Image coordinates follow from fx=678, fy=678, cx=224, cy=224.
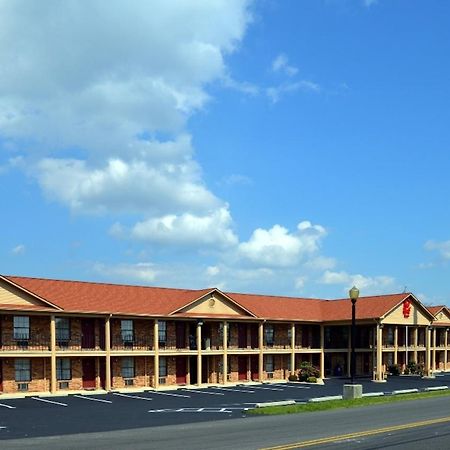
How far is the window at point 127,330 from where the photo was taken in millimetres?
45228

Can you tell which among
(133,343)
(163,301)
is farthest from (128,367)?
(163,301)

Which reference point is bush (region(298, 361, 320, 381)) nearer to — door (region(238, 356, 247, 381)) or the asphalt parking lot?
the asphalt parking lot

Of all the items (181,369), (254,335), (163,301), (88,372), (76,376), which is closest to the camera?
(76,376)

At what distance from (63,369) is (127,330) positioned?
505cm

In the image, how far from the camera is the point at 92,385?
43469mm

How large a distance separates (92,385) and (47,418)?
1675 cm

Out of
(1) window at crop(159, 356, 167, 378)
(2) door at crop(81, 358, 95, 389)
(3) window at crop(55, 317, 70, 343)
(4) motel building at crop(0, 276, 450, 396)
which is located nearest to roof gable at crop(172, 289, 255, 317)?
(4) motel building at crop(0, 276, 450, 396)

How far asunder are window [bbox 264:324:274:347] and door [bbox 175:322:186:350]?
8.34 meters

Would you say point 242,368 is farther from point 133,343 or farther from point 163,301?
point 133,343

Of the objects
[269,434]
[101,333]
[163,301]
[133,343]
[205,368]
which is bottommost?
[205,368]

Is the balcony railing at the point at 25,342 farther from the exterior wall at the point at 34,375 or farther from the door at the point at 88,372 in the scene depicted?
the door at the point at 88,372

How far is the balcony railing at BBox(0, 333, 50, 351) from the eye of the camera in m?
39.7

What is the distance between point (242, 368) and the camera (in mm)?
52438

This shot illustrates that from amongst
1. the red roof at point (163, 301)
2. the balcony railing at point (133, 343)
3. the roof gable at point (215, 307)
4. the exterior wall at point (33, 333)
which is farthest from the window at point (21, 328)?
the roof gable at point (215, 307)
